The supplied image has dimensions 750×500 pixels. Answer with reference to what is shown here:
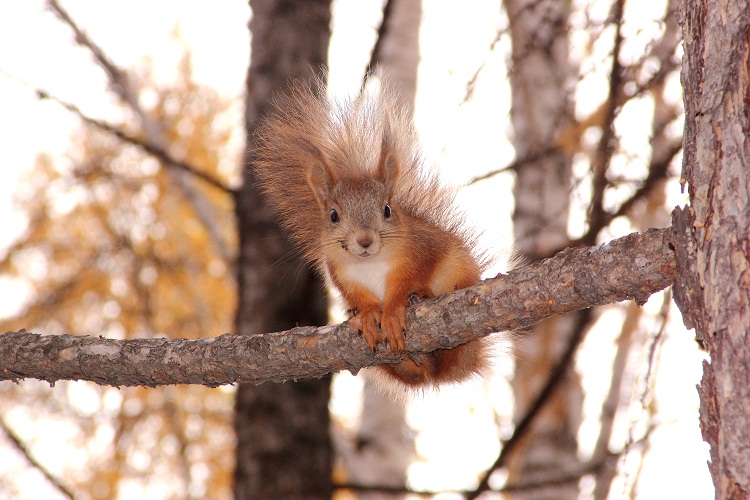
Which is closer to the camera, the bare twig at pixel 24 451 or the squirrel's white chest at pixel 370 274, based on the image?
the bare twig at pixel 24 451

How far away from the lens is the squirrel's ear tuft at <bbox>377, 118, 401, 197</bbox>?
262cm

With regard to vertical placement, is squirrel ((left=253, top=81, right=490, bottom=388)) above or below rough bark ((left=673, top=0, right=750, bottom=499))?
above

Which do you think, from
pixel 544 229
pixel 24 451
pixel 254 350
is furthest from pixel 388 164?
pixel 544 229

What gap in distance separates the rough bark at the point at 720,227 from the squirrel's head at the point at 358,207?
119 cm

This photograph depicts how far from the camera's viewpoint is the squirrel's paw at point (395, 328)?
1.96 meters

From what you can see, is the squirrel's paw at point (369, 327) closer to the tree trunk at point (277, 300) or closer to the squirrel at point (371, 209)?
the squirrel at point (371, 209)

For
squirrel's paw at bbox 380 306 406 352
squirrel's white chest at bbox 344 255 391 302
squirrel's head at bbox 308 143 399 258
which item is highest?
squirrel's head at bbox 308 143 399 258

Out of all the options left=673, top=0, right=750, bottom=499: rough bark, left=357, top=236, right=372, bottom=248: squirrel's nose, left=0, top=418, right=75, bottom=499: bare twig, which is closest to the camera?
left=673, top=0, right=750, bottom=499: rough bark

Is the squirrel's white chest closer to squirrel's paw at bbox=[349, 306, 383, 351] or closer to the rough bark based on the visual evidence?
squirrel's paw at bbox=[349, 306, 383, 351]

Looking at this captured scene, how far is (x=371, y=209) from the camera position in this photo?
2.49m

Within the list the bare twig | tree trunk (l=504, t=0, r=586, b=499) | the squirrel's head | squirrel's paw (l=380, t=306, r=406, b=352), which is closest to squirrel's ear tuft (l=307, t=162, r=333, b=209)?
the squirrel's head

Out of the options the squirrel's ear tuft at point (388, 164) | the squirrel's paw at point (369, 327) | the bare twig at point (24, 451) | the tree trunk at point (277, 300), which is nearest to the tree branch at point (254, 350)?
the squirrel's paw at point (369, 327)

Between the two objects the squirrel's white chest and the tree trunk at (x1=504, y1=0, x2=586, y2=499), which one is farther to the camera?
the tree trunk at (x1=504, y1=0, x2=586, y2=499)

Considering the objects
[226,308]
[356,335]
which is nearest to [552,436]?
[356,335]
